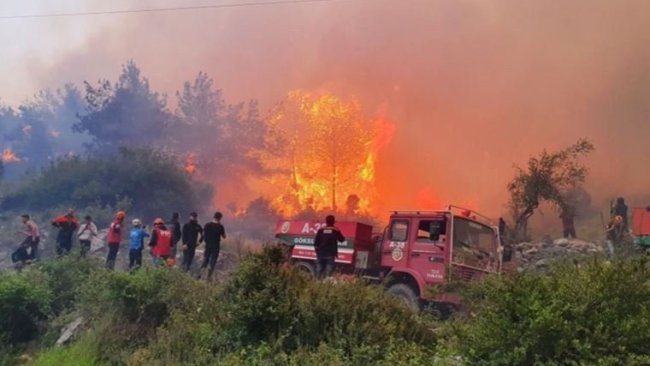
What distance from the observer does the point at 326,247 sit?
1101 cm

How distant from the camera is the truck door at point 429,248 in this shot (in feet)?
35.5

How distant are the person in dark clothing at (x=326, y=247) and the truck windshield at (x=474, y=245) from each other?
2269mm

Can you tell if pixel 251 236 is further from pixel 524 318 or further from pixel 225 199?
pixel 524 318

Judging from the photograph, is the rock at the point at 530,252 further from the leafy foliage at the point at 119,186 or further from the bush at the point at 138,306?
the leafy foliage at the point at 119,186

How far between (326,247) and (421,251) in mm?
1891

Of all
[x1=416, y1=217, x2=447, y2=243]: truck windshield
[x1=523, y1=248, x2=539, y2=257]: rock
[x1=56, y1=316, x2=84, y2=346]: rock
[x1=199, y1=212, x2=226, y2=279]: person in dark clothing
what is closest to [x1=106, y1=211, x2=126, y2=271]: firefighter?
[x1=199, y1=212, x2=226, y2=279]: person in dark clothing

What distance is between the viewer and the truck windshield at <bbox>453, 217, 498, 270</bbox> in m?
10.9

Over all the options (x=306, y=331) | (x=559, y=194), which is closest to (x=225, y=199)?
(x=559, y=194)

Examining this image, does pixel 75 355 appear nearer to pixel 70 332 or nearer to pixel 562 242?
pixel 70 332

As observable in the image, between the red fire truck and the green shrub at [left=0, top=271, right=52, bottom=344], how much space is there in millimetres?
4848

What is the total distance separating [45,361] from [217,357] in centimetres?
344

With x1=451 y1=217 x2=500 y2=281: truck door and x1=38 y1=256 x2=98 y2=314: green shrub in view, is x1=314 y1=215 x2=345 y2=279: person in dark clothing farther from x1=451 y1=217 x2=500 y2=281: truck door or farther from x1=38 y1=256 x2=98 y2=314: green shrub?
x1=38 y1=256 x2=98 y2=314: green shrub

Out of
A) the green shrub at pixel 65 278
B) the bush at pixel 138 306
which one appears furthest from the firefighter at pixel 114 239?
the bush at pixel 138 306

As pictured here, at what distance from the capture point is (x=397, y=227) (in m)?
11.8
